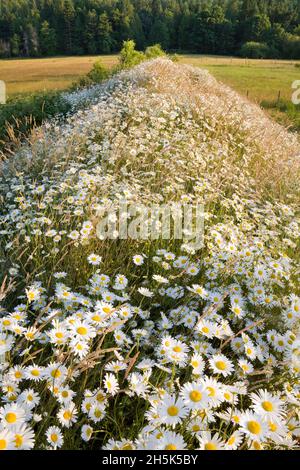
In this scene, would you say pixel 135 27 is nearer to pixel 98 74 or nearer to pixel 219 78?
pixel 219 78

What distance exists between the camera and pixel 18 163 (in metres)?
5.40

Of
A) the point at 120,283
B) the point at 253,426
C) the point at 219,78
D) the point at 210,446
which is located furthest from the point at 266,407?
the point at 219,78

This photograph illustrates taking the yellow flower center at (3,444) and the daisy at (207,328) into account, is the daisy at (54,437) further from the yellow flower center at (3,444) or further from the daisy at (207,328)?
the daisy at (207,328)

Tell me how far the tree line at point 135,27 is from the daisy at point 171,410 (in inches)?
2541

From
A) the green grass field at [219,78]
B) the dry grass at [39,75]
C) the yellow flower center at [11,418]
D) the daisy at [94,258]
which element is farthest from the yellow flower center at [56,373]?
the dry grass at [39,75]

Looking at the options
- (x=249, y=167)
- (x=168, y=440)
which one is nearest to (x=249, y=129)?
(x=249, y=167)

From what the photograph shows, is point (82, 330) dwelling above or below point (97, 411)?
above

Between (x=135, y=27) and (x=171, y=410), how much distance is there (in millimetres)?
74463

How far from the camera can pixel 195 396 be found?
1362mm

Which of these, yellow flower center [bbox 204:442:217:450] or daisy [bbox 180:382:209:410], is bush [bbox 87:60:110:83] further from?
yellow flower center [bbox 204:442:217:450]

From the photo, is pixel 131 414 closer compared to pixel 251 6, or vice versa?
Result: pixel 131 414

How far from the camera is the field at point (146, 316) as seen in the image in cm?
144

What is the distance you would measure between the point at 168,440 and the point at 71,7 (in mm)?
77043
